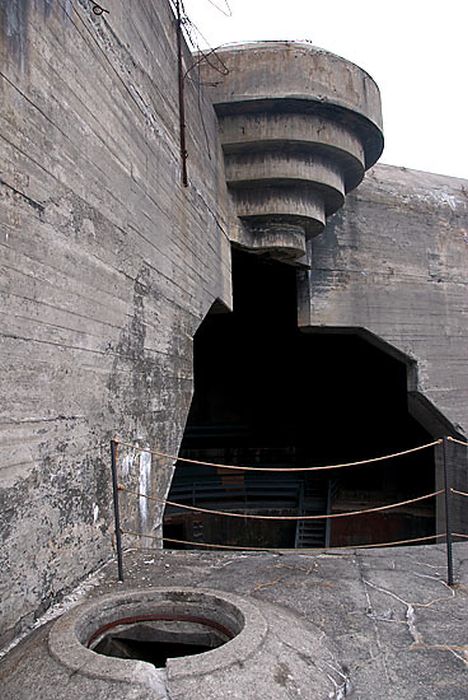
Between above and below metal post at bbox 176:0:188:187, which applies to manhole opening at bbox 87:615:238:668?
below

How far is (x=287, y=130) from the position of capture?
244 inches

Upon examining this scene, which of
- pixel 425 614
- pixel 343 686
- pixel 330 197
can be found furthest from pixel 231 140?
pixel 343 686

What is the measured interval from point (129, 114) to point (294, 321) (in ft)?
Result: 25.8

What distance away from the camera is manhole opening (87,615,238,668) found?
2.56 metres

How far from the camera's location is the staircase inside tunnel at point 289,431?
33.4ft

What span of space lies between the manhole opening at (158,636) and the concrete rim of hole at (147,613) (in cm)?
3

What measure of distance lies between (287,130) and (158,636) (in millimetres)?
5090

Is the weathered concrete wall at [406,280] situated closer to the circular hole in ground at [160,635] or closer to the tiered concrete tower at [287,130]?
the tiered concrete tower at [287,130]

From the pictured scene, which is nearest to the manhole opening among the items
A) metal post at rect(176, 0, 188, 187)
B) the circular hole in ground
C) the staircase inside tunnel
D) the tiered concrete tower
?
the circular hole in ground

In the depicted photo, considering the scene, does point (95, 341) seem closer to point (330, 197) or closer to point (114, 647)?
point (114, 647)

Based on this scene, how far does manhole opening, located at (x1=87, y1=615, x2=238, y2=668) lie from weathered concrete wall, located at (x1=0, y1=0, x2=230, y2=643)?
1.27ft

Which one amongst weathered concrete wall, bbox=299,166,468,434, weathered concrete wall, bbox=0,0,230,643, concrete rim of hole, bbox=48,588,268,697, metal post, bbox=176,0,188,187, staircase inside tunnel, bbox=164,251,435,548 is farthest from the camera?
staircase inside tunnel, bbox=164,251,435,548

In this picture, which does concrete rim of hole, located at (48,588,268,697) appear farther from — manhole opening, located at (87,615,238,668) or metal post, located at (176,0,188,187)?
metal post, located at (176,0,188,187)

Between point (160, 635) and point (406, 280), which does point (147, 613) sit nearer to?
point (160, 635)
